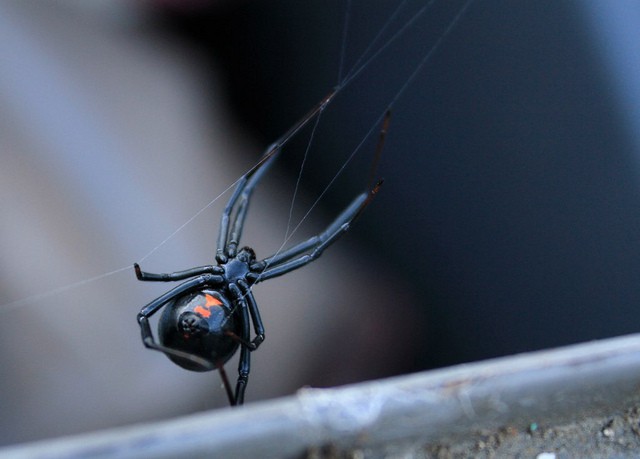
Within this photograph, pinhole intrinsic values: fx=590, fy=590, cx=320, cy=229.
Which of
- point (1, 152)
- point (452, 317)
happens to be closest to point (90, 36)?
point (1, 152)

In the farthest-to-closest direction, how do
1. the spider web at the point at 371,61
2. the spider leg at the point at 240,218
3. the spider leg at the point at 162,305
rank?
the spider web at the point at 371,61 → the spider leg at the point at 240,218 → the spider leg at the point at 162,305

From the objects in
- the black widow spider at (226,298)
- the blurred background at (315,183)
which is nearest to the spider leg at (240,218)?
the black widow spider at (226,298)

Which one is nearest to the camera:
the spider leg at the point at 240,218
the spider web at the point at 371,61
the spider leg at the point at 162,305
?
the spider leg at the point at 162,305

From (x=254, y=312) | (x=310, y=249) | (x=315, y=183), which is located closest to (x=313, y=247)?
(x=310, y=249)

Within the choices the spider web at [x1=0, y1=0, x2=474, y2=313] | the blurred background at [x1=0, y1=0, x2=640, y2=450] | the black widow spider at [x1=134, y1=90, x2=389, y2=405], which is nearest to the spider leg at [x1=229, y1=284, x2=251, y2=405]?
the black widow spider at [x1=134, y1=90, x2=389, y2=405]

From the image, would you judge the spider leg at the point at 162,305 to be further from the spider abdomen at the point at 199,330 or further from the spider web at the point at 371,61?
the spider web at the point at 371,61

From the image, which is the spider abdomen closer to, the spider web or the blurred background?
the spider web

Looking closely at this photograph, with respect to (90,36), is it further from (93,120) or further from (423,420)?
(423,420)
